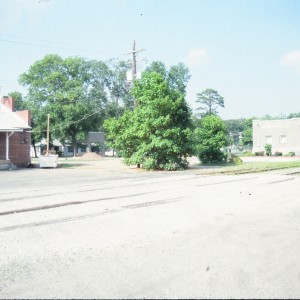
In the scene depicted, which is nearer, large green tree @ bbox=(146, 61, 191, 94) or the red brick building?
the red brick building

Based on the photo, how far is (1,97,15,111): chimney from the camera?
117ft

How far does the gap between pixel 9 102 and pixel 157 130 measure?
18099 millimetres

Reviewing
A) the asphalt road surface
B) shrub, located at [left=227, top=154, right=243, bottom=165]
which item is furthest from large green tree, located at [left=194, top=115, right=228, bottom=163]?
the asphalt road surface

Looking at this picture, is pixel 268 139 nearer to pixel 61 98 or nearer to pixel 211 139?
pixel 211 139

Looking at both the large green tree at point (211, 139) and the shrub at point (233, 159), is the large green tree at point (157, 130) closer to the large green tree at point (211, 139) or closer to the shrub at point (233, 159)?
the large green tree at point (211, 139)

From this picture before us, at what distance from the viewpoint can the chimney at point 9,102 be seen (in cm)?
3559

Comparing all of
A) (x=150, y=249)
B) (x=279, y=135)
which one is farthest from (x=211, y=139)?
(x=150, y=249)

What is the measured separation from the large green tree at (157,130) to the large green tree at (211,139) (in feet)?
24.6

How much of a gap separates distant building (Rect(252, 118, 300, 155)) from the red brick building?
4022cm

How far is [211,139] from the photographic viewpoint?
34.8 meters

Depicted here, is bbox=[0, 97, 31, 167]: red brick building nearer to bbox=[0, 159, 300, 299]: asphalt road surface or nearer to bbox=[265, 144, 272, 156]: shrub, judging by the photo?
bbox=[0, 159, 300, 299]: asphalt road surface

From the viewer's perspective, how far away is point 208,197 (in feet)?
37.9

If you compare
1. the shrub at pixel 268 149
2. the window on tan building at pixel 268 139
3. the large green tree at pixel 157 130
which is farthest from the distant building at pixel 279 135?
the large green tree at pixel 157 130

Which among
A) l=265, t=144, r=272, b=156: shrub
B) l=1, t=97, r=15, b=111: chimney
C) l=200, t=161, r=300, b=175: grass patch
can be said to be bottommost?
l=200, t=161, r=300, b=175: grass patch
